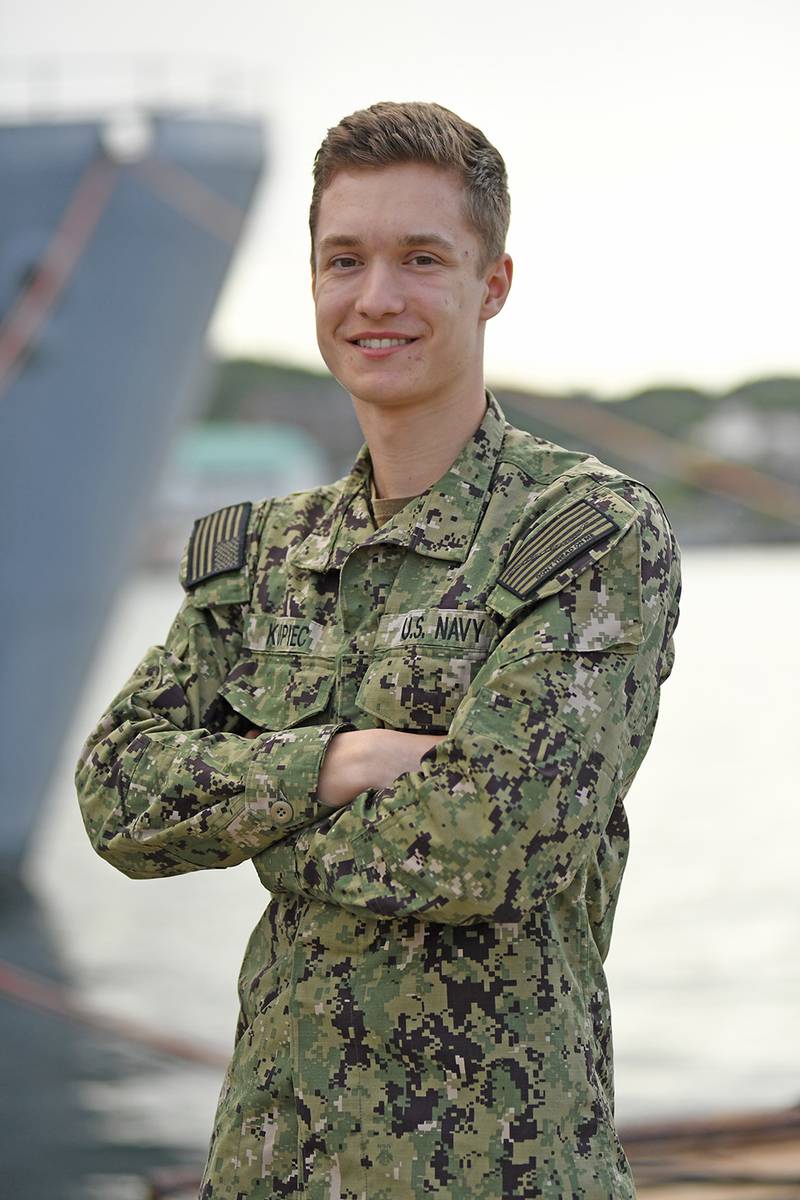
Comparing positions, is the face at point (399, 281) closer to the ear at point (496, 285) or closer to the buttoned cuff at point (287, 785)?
the ear at point (496, 285)

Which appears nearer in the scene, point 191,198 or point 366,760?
point 366,760

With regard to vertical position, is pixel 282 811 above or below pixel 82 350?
below

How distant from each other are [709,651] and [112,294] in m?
36.2

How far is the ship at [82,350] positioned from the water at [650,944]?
1.85 feet

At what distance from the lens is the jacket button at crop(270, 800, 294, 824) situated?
1843 mm

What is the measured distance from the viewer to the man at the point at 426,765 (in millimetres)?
1724

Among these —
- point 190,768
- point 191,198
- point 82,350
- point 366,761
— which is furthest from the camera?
point 191,198

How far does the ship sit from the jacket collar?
7.28m

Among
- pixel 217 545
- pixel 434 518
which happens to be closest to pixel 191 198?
pixel 217 545

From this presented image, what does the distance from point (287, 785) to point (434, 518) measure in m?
0.39

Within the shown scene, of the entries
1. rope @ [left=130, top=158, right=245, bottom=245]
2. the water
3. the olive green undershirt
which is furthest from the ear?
rope @ [left=130, top=158, right=245, bottom=245]

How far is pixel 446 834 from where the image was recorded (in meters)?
1.71

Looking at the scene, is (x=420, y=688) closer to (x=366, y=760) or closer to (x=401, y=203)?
(x=366, y=760)

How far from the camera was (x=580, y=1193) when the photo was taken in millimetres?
1708
